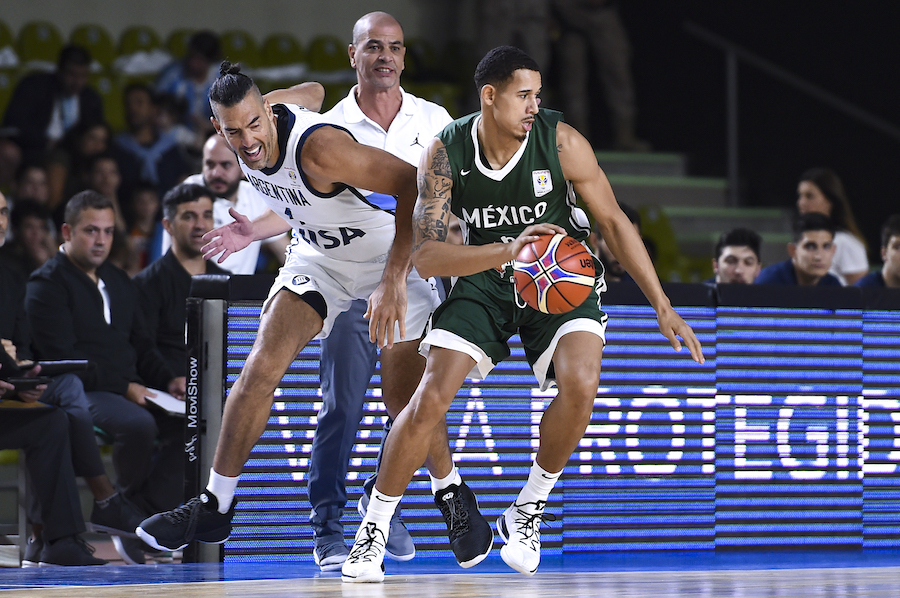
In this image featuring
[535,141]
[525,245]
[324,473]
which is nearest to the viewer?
[525,245]

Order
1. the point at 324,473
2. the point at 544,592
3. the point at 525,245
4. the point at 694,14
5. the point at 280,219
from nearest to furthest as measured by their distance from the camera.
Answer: the point at 544,592 → the point at 525,245 → the point at 324,473 → the point at 280,219 → the point at 694,14

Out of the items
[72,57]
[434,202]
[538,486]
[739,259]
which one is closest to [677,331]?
[538,486]

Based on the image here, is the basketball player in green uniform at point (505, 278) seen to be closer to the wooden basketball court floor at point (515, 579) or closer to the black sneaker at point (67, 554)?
the wooden basketball court floor at point (515, 579)

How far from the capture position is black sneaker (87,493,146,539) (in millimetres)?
5520

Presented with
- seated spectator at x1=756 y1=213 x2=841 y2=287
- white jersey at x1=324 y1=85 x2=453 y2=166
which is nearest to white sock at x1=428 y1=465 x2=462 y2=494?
white jersey at x1=324 y1=85 x2=453 y2=166

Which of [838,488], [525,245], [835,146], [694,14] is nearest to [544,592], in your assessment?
[525,245]

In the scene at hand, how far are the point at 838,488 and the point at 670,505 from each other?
0.87 meters

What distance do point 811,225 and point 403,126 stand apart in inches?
110

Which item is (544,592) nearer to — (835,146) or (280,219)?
(280,219)

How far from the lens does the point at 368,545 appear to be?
13.5 feet

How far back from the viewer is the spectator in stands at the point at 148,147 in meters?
9.45

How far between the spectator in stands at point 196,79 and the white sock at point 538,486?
21.3ft

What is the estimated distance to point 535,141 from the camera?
430 cm

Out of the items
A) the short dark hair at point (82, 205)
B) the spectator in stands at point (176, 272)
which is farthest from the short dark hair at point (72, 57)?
the short dark hair at point (82, 205)
